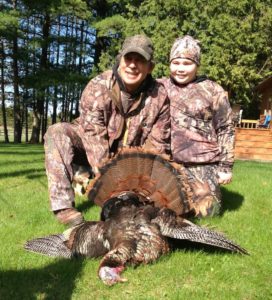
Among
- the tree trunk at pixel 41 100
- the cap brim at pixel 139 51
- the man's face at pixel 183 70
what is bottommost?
the tree trunk at pixel 41 100

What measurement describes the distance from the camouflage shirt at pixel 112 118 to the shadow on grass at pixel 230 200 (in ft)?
3.96

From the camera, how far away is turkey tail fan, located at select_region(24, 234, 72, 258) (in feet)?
11.2

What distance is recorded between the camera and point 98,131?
4.18 metres

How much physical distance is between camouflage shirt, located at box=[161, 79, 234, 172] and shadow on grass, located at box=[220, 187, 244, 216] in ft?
1.81

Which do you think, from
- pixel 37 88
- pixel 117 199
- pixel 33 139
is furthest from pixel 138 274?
pixel 33 139

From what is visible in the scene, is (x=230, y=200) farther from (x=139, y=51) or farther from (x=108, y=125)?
(x=139, y=51)

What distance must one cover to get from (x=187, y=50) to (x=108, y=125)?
44.4 inches

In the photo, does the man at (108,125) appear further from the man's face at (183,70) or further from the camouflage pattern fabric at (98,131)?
the man's face at (183,70)

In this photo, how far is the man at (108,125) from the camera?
4.12 metres

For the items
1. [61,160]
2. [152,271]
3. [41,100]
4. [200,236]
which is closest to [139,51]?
[61,160]

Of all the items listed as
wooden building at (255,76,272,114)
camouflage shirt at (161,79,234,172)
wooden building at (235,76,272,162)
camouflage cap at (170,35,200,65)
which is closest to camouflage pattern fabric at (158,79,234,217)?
camouflage shirt at (161,79,234,172)

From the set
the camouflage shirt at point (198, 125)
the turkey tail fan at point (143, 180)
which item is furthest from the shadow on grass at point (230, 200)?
the turkey tail fan at point (143, 180)

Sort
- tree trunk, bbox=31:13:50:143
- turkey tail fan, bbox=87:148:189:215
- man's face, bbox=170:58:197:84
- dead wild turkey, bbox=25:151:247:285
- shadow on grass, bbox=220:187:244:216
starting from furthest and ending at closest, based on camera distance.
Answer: tree trunk, bbox=31:13:50:143, shadow on grass, bbox=220:187:244:216, man's face, bbox=170:58:197:84, turkey tail fan, bbox=87:148:189:215, dead wild turkey, bbox=25:151:247:285

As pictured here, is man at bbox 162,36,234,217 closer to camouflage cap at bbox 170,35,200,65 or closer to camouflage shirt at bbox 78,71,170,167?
camouflage cap at bbox 170,35,200,65
